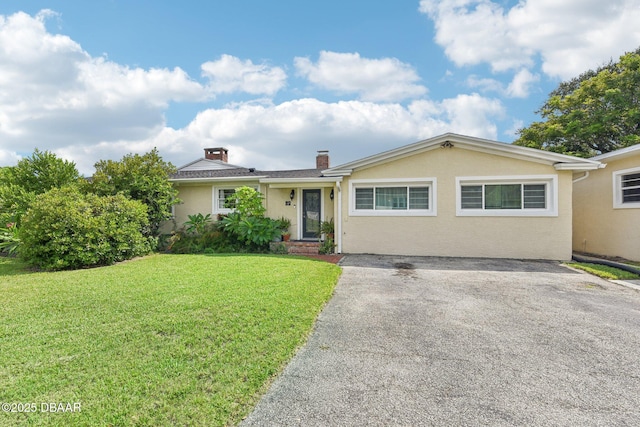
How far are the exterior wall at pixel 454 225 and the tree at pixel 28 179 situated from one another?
11158 mm

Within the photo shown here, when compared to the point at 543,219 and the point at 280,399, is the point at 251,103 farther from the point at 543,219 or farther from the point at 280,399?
the point at 280,399

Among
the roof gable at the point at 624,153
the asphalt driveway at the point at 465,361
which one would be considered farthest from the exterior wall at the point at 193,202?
the roof gable at the point at 624,153

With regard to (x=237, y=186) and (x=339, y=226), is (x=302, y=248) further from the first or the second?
(x=237, y=186)

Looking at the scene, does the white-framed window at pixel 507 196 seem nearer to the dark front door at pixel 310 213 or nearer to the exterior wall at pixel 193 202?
the dark front door at pixel 310 213

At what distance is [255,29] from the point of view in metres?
12.0

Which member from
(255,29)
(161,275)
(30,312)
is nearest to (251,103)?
(255,29)

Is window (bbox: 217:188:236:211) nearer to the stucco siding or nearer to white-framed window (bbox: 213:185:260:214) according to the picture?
white-framed window (bbox: 213:185:260:214)

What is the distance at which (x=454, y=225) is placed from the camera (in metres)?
9.98

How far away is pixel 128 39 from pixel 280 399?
1272 cm

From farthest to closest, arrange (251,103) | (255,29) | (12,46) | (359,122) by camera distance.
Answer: (359,122) < (251,103) < (255,29) < (12,46)

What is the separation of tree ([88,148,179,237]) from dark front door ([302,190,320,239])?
5469 millimetres

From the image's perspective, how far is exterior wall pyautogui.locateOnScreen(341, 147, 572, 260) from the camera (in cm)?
934

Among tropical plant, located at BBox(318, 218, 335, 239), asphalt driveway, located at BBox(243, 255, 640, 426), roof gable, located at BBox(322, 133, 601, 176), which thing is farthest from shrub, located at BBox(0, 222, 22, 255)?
asphalt driveway, located at BBox(243, 255, 640, 426)

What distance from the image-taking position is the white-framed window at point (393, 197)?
1030 centimetres
